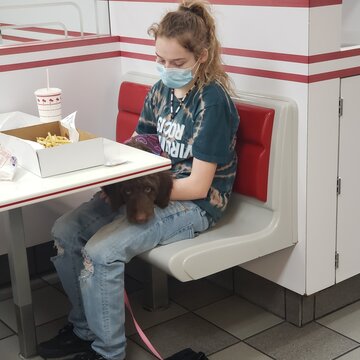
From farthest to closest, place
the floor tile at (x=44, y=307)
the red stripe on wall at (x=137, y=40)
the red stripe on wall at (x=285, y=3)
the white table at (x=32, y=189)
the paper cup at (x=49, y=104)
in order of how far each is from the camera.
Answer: the red stripe on wall at (x=137, y=40), the floor tile at (x=44, y=307), the paper cup at (x=49, y=104), the red stripe on wall at (x=285, y=3), the white table at (x=32, y=189)

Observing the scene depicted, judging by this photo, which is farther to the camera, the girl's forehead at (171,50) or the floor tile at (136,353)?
the floor tile at (136,353)

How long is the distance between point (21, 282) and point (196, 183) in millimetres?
723

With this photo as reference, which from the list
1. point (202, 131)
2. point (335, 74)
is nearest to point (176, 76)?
point (202, 131)

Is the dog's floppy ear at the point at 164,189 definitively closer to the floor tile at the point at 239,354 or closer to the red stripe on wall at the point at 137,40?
the floor tile at the point at 239,354

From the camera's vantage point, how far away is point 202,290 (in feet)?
9.82

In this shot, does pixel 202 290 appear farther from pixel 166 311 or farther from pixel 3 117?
pixel 3 117

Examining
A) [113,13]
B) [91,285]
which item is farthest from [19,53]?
[91,285]

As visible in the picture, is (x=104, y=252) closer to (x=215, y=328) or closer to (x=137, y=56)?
(x=215, y=328)

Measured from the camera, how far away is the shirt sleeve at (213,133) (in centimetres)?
227

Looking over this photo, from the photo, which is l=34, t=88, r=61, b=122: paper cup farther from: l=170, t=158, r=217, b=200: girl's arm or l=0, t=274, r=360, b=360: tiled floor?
l=0, t=274, r=360, b=360: tiled floor

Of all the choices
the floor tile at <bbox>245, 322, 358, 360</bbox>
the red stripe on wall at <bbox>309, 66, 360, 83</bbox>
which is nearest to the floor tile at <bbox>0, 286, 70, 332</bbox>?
the floor tile at <bbox>245, 322, 358, 360</bbox>

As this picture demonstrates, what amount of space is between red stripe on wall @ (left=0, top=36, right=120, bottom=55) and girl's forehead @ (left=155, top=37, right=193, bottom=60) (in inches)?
31.4

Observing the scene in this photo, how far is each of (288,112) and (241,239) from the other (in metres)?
0.48

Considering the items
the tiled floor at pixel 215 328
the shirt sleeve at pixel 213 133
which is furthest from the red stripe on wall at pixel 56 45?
the tiled floor at pixel 215 328
